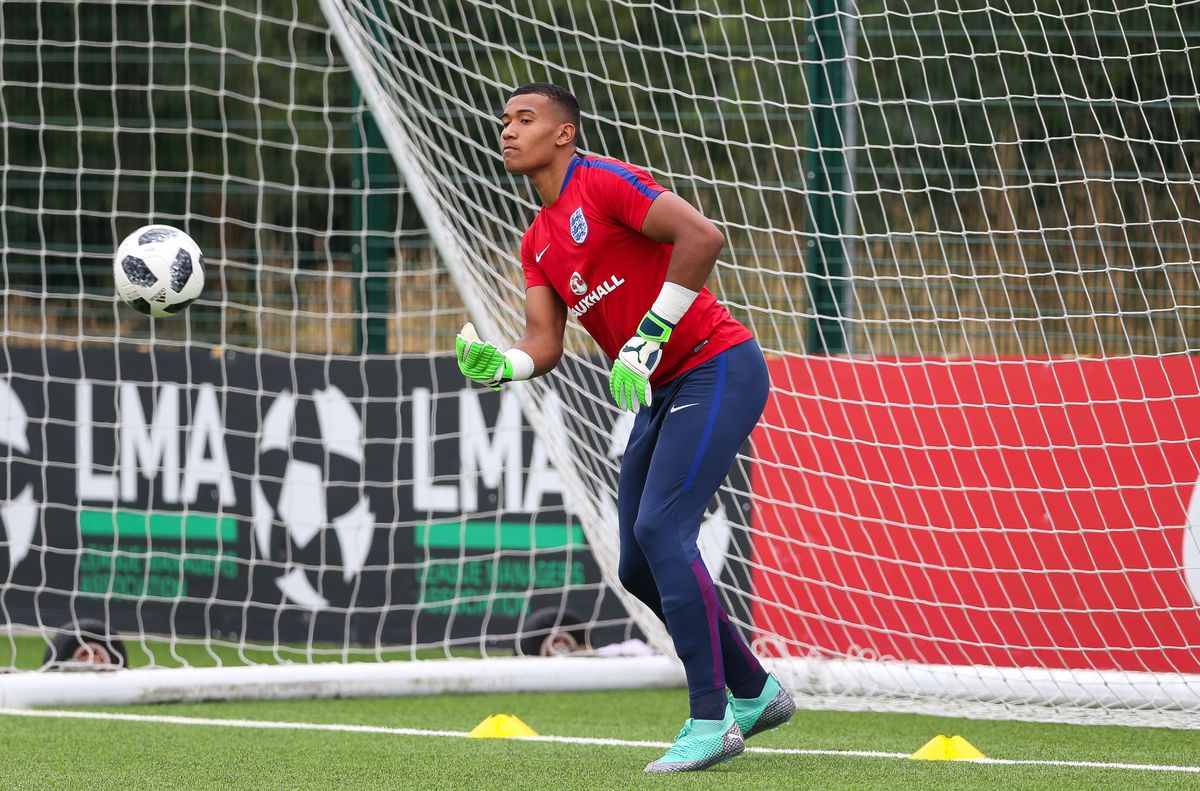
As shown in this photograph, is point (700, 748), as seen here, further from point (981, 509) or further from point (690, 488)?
point (981, 509)

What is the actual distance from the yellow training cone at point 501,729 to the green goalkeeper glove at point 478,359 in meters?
1.42

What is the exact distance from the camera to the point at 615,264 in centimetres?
466

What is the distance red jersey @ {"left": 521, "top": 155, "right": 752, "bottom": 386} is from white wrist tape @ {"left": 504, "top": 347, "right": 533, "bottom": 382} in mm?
206

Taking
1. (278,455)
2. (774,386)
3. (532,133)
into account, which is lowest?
(278,455)

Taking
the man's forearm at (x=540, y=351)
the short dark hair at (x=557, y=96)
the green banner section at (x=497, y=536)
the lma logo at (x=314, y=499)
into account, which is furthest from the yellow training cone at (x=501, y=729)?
the lma logo at (x=314, y=499)

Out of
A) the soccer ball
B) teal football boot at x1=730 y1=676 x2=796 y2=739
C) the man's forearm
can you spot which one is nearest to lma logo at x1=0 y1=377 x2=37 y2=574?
the soccer ball

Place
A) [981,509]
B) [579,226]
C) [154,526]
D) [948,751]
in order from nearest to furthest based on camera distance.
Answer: [579,226]
[948,751]
[981,509]
[154,526]

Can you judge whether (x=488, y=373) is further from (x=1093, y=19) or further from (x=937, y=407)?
(x=1093, y=19)

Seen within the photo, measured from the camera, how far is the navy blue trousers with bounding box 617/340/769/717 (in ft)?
14.9

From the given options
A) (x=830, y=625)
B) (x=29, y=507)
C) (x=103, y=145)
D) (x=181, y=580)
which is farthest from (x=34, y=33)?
(x=830, y=625)

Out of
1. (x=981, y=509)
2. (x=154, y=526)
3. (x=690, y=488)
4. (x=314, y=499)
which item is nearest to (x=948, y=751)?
(x=690, y=488)

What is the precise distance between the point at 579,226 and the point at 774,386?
2376mm

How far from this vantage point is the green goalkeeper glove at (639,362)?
4383 millimetres

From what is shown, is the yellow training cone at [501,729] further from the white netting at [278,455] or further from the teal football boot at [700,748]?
the white netting at [278,455]
